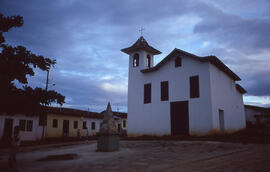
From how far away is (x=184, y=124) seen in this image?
1739 cm

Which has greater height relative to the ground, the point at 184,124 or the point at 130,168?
the point at 184,124

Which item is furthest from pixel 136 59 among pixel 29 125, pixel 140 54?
pixel 29 125

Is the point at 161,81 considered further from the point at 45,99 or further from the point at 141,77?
the point at 45,99

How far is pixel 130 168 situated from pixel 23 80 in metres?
4.61

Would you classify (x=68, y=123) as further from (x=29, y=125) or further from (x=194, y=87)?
(x=194, y=87)

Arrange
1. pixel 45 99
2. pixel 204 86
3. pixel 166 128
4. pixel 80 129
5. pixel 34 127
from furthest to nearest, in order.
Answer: pixel 80 129, pixel 34 127, pixel 166 128, pixel 204 86, pixel 45 99

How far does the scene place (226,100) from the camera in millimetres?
19438

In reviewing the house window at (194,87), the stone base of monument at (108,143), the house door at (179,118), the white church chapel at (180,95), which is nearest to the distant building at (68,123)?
the white church chapel at (180,95)

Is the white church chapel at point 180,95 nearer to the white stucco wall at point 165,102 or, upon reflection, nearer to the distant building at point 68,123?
the white stucco wall at point 165,102

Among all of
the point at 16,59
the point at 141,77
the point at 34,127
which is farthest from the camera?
the point at 34,127

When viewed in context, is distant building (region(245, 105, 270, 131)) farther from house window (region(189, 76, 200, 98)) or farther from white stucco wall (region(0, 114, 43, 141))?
white stucco wall (region(0, 114, 43, 141))

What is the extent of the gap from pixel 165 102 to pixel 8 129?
52.0 ft

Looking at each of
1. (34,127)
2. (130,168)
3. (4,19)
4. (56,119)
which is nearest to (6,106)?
(4,19)

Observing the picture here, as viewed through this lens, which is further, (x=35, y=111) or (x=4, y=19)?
(x=35, y=111)
